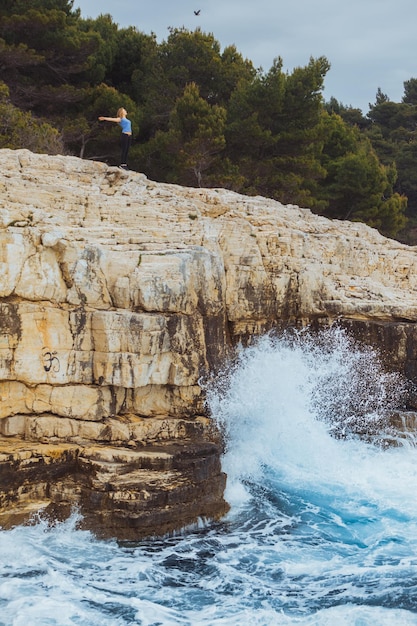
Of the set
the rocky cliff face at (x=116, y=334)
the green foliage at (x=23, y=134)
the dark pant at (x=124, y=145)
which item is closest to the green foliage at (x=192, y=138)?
the green foliage at (x=23, y=134)

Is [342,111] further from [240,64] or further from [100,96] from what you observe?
[100,96]

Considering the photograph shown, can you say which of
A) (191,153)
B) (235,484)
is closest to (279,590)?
(235,484)

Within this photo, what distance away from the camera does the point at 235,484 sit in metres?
11.9

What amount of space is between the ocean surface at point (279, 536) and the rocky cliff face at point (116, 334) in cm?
52

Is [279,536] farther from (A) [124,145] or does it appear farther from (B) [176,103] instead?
(B) [176,103]

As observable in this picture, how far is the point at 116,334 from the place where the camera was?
10742 millimetres

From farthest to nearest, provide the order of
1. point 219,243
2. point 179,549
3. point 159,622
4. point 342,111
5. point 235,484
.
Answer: point 342,111 < point 219,243 < point 235,484 < point 179,549 < point 159,622

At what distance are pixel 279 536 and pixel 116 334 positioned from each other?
395 cm

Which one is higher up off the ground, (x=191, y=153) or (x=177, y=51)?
(x=177, y=51)

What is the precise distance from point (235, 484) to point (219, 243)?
4523 millimetres

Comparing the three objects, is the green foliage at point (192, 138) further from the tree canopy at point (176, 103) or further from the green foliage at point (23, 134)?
the green foliage at point (23, 134)

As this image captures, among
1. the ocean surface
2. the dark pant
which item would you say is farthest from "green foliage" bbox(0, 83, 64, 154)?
the ocean surface

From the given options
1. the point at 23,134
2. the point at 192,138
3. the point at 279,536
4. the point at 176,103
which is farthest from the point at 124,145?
the point at 279,536

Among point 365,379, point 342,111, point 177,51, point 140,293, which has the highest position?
point 342,111
